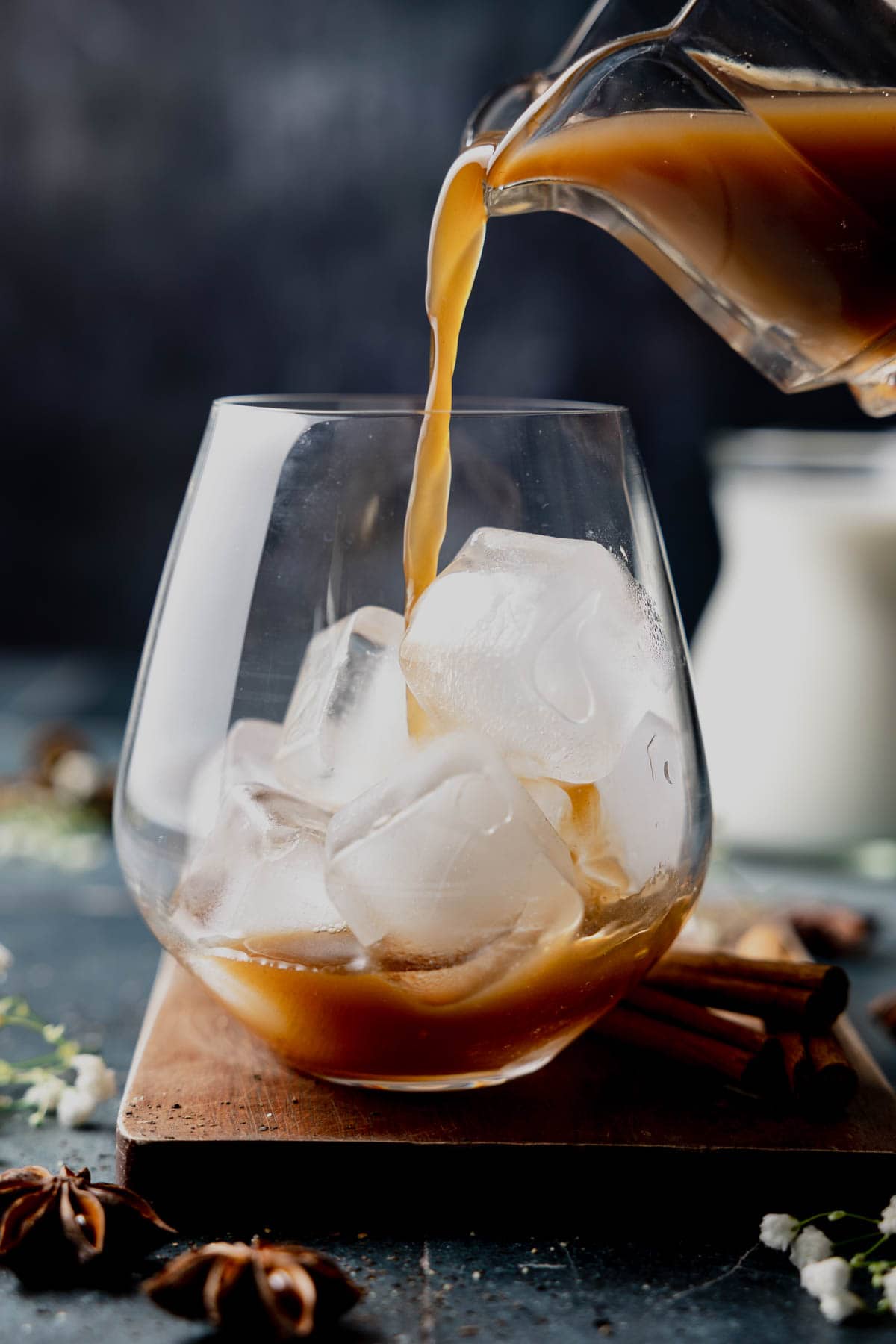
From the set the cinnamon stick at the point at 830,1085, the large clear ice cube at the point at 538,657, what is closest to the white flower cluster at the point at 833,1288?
the cinnamon stick at the point at 830,1085

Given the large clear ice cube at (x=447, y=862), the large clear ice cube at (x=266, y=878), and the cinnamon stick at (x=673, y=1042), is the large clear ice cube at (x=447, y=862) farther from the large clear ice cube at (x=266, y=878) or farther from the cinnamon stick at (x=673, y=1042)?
the cinnamon stick at (x=673, y=1042)

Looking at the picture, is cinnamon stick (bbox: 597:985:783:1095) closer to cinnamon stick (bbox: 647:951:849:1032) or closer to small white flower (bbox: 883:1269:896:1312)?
cinnamon stick (bbox: 647:951:849:1032)

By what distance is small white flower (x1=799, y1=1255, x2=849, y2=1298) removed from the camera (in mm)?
761

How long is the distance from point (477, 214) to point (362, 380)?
1936 mm

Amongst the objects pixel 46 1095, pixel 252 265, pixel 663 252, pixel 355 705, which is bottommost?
pixel 46 1095

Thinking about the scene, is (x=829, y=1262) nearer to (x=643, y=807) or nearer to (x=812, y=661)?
(x=643, y=807)

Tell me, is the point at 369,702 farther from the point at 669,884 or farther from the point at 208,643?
the point at 669,884

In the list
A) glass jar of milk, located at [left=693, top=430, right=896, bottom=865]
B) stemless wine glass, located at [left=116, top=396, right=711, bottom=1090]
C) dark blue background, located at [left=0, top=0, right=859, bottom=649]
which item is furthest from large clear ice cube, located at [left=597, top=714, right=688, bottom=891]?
dark blue background, located at [left=0, top=0, right=859, bottom=649]

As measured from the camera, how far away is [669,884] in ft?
2.97

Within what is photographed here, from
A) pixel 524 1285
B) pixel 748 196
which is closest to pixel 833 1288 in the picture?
pixel 524 1285

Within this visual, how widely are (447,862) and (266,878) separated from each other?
0.12 m

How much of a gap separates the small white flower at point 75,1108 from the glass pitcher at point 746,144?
61 centimetres

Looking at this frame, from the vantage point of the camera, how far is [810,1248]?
2.62ft

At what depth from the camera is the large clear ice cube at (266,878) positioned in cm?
87
